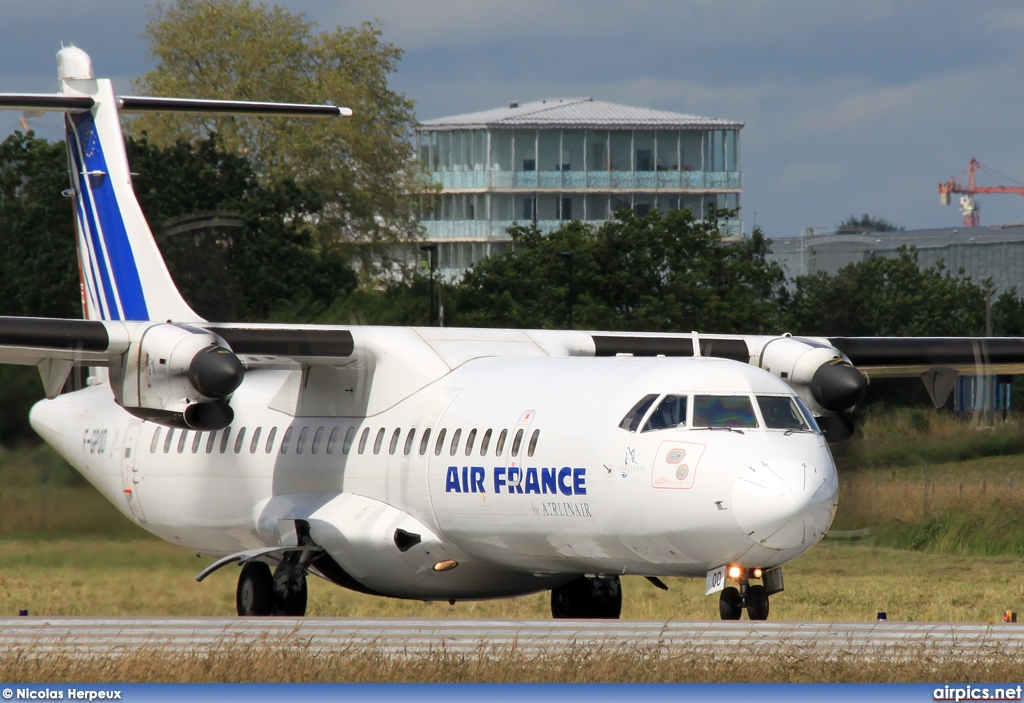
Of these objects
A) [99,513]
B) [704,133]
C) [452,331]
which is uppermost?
[704,133]

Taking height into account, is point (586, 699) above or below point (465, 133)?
below

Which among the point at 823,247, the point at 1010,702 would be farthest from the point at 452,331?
the point at 823,247

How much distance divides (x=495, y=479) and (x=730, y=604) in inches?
94.8

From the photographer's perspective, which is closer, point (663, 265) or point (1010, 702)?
point (1010, 702)

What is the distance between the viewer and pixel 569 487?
45.8 ft

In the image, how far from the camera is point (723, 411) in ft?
43.9

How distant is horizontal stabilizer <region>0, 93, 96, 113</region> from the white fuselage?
355 centimetres

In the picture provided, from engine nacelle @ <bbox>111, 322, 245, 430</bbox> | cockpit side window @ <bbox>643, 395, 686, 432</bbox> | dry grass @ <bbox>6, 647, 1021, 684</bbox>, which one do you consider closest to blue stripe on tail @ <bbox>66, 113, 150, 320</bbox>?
engine nacelle @ <bbox>111, 322, 245, 430</bbox>

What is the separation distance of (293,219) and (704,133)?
43.6m

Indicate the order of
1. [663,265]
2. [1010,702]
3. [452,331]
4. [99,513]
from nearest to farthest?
[1010,702]
[452,331]
[99,513]
[663,265]

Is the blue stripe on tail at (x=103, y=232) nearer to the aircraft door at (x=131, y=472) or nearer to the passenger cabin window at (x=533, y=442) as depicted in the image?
the aircraft door at (x=131, y=472)

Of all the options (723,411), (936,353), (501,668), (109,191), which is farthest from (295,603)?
(936,353)

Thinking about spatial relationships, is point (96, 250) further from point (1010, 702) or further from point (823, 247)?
point (823, 247)

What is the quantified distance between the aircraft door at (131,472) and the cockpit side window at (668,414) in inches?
292
